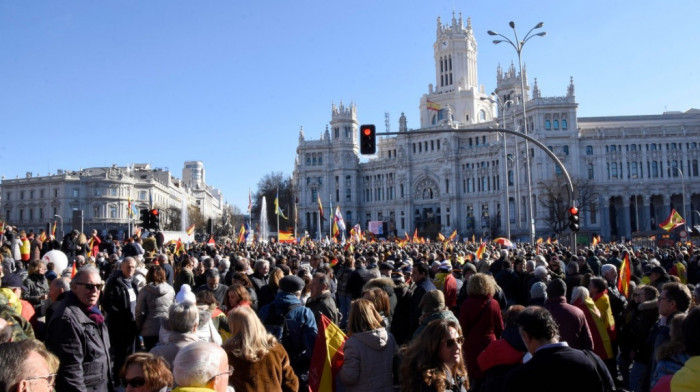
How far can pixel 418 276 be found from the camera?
9039 millimetres

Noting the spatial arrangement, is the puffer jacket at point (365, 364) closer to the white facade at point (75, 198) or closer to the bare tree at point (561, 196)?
the bare tree at point (561, 196)

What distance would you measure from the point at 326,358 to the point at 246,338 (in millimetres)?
1084

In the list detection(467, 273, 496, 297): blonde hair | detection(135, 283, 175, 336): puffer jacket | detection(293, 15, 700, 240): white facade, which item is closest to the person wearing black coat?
detection(135, 283, 175, 336): puffer jacket

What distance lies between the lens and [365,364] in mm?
5387

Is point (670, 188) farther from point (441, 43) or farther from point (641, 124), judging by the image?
point (441, 43)

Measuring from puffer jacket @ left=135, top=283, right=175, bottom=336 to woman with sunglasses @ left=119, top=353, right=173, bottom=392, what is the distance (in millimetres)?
4472

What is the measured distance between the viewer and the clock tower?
314 feet

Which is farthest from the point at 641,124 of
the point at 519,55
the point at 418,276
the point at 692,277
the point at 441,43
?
the point at 418,276

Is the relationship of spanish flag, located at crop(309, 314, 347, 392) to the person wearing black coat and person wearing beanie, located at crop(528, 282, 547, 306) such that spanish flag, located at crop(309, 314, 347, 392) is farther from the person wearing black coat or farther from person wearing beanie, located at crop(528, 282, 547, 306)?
the person wearing black coat

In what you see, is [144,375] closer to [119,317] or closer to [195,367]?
[195,367]

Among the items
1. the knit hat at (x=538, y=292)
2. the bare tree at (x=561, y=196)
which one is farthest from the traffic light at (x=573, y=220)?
the bare tree at (x=561, y=196)

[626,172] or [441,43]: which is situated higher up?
[441,43]

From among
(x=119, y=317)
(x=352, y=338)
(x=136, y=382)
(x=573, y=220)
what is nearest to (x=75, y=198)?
(x=573, y=220)

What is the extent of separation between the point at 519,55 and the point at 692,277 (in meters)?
20.4
